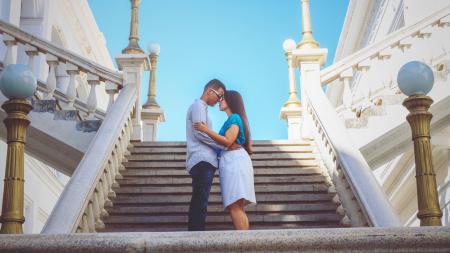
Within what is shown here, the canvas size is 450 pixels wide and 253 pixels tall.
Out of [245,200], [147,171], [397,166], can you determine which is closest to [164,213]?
[147,171]

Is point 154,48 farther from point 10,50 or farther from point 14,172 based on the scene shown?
point 14,172

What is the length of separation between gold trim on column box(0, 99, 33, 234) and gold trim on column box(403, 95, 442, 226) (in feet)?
7.19

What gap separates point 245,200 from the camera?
18.8ft

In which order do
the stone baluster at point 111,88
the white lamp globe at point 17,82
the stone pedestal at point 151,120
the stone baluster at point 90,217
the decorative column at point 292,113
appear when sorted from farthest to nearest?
1. the stone pedestal at point 151,120
2. the decorative column at point 292,113
3. the stone baluster at point 111,88
4. the stone baluster at point 90,217
5. the white lamp globe at point 17,82

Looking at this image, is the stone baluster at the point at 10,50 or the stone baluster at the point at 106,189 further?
the stone baluster at the point at 10,50

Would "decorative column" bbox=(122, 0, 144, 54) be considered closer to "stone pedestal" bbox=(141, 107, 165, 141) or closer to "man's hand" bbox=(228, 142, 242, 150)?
"stone pedestal" bbox=(141, 107, 165, 141)

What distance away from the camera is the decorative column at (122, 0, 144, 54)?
34.5ft

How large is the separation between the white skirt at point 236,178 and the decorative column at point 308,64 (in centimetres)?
388

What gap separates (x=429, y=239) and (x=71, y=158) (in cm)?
620

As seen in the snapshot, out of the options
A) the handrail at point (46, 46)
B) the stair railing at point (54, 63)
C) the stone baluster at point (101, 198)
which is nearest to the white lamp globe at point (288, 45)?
the stair railing at point (54, 63)

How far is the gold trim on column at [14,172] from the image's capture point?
412 centimetres

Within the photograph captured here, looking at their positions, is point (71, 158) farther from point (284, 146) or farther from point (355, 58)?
point (355, 58)

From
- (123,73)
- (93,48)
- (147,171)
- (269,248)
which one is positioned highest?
(93,48)

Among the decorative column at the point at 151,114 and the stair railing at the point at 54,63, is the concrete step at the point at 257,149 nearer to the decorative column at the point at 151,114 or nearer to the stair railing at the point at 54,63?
the stair railing at the point at 54,63
